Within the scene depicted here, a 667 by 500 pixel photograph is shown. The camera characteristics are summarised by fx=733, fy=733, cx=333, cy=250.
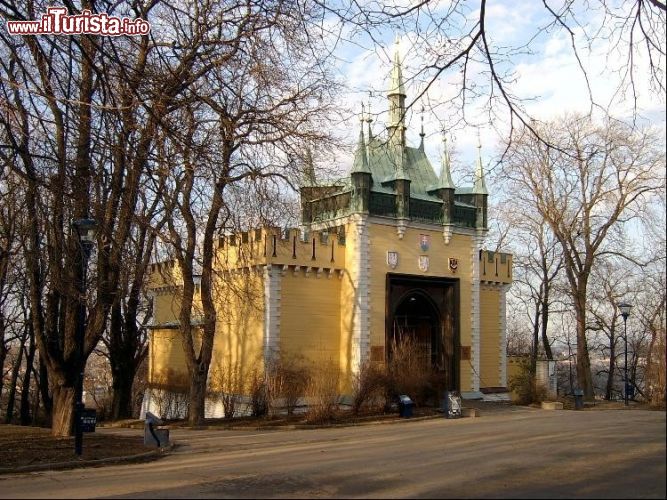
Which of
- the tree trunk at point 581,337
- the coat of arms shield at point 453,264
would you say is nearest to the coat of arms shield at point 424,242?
the coat of arms shield at point 453,264

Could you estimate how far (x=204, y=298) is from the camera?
25750mm

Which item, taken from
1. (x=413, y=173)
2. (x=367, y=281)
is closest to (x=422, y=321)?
(x=367, y=281)

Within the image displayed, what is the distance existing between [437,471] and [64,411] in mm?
16202

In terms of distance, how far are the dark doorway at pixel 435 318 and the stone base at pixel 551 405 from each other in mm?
4477

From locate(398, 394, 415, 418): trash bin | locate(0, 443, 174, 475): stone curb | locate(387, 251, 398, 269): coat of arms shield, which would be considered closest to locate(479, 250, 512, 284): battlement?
locate(387, 251, 398, 269): coat of arms shield

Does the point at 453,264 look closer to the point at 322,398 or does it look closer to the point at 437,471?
the point at 322,398

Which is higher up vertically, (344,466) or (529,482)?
(529,482)

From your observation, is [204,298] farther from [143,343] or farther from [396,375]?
[143,343]

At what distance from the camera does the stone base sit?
31195mm

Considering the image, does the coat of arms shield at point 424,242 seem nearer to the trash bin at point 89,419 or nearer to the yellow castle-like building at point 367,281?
the yellow castle-like building at point 367,281

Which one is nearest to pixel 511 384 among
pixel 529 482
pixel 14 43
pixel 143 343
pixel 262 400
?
pixel 262 400

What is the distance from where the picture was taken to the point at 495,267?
1572 inches

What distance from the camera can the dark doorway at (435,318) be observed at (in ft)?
115

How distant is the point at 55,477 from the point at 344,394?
20287 millimetres
